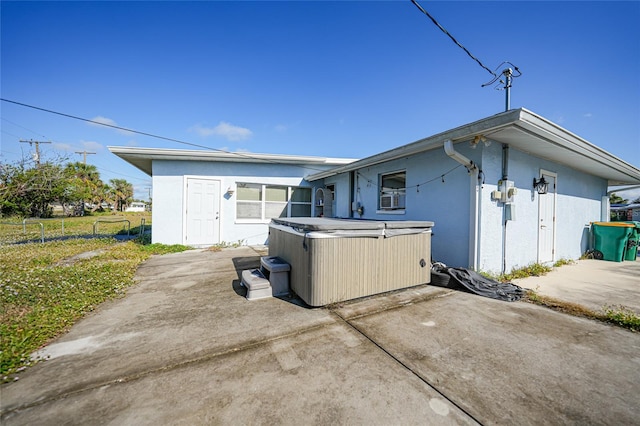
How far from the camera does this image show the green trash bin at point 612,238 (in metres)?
5.83

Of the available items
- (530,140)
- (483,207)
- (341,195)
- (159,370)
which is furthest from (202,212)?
(530,140)

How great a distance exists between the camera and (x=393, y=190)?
5.88 m

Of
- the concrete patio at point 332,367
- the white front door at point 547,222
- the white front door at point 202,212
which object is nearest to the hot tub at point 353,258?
the concrete patio at point 332,367

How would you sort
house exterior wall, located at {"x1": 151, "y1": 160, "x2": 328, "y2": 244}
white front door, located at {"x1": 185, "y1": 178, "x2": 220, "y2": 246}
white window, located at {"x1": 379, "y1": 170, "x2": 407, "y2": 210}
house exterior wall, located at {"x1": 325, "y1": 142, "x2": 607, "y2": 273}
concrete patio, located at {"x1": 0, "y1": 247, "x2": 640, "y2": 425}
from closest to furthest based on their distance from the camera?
concrete patio, located at {"x1": 0, "y1": 247, "x2": 640, "y2": 425} → house exterior wall, located at {"x1": 325, "y1": 142, "x2": 607, "y2": 273} → white window, located at {"x1": 379, "y1": 170, "x2": 407, "y2": 210} → house exterior wall, located at {"x1": 151, "y1": 160, "x2": 328, "y2": 244} → white front door, located at {"x1": 185, "y1": 178, "x2": 220, "y2": 246}

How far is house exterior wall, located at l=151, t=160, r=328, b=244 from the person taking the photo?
22.8 feet

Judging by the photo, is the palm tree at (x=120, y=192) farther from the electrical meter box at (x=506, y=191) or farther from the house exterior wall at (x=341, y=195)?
the electrical meter box at (x=506, y=191)

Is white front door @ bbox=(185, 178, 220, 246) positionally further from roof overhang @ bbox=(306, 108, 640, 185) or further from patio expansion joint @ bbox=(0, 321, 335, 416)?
patio expansion joint @ bbox=(0, 321, 335, 416)

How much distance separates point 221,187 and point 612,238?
10.9 metres

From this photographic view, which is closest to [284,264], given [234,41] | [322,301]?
[322,301]

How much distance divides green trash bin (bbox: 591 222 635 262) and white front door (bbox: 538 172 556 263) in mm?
2175

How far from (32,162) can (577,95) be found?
24071mm

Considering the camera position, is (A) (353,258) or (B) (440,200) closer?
(A) (353,258)

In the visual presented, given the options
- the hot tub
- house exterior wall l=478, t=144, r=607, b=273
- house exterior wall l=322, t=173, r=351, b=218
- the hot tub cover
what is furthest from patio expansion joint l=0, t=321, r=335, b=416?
house exterior wall l=322, t=173, r=351, b=218

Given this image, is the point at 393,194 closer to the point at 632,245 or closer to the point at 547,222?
the point at 547,222
